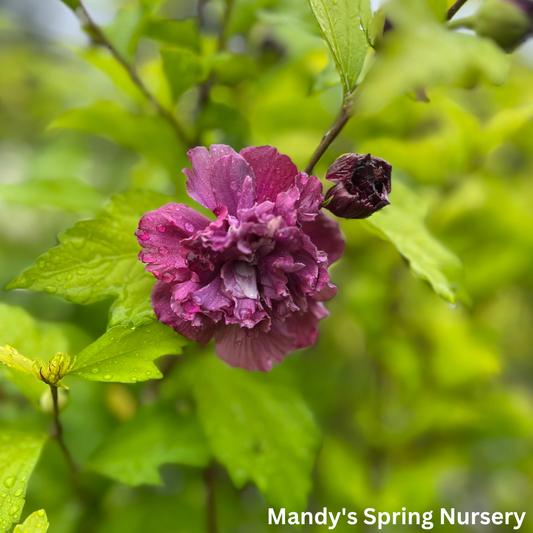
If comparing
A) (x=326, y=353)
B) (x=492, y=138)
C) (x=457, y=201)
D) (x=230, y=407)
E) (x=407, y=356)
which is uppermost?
(x=492, y=138)

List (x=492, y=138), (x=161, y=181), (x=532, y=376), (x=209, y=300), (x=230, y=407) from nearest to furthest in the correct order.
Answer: (x=209, y=300) < (x=230, y=407) < (x=492, y=138) < (x=161, y=181) < (x=532, y=376)

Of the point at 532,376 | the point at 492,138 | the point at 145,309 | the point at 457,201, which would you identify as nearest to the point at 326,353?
the point at 457,201

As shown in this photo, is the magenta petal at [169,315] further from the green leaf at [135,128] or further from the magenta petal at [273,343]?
the green leaf at [135,128]

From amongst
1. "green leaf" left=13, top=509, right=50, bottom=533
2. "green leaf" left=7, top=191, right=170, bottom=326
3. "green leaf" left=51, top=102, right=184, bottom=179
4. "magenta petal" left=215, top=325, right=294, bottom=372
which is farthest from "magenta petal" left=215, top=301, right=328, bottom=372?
"green leaf" left=51, top=102, right=184, bottom=179

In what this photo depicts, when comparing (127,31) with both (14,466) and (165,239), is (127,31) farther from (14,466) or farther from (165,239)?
(14,466)

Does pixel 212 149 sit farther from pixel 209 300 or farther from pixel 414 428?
pixel 414 428

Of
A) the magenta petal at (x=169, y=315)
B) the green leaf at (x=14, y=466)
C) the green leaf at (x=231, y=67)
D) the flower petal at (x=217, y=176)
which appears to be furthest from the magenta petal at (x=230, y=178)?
the green leaf at (x=14, y=466)

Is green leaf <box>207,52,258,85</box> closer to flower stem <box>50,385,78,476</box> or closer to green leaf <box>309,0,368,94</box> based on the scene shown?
green leaf <box>309,0,368,94</box>

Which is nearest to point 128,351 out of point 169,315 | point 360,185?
point 169,315
